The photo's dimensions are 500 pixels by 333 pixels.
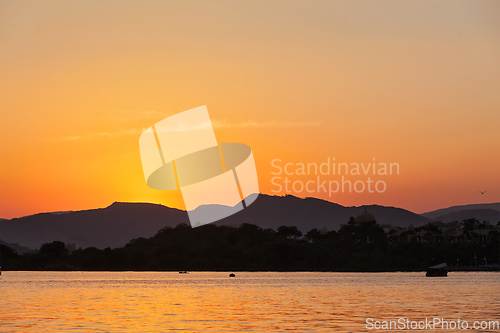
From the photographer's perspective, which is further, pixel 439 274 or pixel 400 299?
pixel 439 274

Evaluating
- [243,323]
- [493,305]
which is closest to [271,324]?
[243,323]

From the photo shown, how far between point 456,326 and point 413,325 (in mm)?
3585

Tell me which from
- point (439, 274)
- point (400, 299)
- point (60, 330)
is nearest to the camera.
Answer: point (60, 330)

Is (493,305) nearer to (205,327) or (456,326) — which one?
(456,326)

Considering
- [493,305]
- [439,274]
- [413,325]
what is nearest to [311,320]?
[413,325]

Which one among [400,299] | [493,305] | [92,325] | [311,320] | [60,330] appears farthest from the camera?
[400,299]

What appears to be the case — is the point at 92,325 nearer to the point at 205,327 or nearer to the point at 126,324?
the point at 126,324

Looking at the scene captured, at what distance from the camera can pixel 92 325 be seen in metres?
54.2

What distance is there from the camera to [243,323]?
185ft

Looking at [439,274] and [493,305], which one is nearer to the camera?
[493,305]

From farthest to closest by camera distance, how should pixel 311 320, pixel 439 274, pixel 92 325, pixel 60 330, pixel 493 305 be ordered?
pixel 439 274 → pixel 493 305 → pixel 311 320 → pixel 92 325 → pixel 60 330

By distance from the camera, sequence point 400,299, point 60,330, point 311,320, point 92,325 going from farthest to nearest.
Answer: point 400,299 < point 311,320 < point 92,325 < point 60,330

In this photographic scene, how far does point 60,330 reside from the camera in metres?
50.9

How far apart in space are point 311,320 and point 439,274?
457ft
